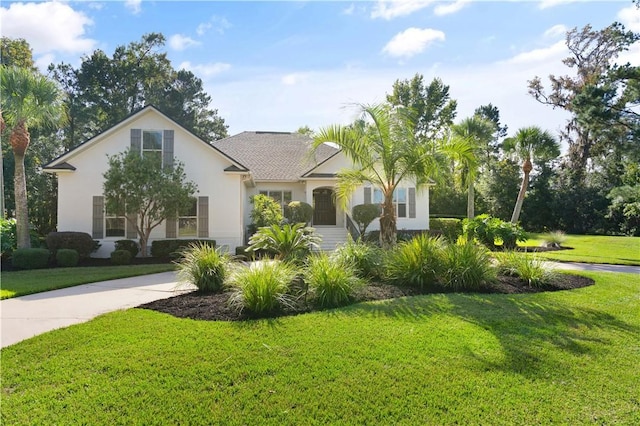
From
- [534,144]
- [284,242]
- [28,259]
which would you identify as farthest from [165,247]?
[534,144]

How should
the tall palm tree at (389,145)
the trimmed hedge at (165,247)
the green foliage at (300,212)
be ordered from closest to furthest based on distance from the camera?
1. the tall palm tree at (389,145)
2. the trimmed hedge at (165,247)
3. the green foliage at (300,212)

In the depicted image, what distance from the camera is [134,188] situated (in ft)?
46.9

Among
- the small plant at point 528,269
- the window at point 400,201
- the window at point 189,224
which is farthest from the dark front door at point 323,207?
the small plant at point 528,269

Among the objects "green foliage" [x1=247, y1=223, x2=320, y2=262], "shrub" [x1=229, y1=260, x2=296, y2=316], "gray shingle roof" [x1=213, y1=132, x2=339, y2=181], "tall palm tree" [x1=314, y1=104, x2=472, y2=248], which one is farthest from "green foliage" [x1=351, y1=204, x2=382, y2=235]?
"shrub" [x1=229, y1=260, x2=296, y2=316]

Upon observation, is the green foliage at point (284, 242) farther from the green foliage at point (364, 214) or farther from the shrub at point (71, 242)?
the green foliage at point (364, 214)

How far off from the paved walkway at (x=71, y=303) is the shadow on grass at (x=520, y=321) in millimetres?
4360

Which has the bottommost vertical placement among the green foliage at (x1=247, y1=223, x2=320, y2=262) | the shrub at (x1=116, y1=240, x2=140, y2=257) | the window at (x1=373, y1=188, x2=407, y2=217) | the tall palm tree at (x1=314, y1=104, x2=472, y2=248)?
the shrub at (x1=116, y1=240, x2=140, y2=257)

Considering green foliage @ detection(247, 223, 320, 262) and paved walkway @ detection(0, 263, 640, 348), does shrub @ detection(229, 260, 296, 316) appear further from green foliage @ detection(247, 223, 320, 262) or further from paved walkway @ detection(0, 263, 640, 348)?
paved walkway @ detection(0, 263, 640, 348)

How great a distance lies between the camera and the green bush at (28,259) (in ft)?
41.8

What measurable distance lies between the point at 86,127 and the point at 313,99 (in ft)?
95.7

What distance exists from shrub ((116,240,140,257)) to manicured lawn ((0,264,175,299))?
2.20m

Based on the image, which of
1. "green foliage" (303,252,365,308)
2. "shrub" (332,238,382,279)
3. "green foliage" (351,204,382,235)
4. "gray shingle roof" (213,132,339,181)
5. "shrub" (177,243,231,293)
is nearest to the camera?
"green foliage" (303,252,365,308)

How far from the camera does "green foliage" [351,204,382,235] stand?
741 inches

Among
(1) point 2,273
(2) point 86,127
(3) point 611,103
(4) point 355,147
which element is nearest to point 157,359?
(4) point 355,147
